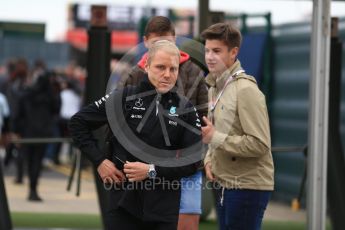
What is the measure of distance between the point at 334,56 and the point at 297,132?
4.59 meters

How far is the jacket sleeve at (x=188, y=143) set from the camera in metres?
5.16

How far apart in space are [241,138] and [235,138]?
0.12ft

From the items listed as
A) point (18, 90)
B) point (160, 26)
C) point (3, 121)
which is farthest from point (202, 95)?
point (18, 90)

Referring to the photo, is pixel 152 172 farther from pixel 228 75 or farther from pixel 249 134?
pixel 228 75

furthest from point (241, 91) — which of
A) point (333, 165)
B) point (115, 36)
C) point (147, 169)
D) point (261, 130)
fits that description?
point (115, 36)

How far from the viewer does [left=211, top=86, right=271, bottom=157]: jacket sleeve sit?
17.8 feet

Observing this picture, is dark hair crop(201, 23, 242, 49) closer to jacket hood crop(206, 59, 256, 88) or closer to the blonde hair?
jacket hood crop(206, 59, 256, 88)

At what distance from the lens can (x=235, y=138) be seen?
5.46 meters

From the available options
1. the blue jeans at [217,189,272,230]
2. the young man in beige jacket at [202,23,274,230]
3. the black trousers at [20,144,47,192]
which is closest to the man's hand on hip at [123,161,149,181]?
the young man in beige jacket at [202,23,274,230]

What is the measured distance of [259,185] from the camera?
5.53m

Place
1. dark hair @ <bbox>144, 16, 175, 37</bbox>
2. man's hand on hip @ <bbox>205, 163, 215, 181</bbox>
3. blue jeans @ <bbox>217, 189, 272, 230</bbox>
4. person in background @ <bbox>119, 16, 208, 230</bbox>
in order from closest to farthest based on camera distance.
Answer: blue jeans @ <bbox>217, 189, 272, 230</bbox> < man's hand on hip @ <bbox>205, 163, 215, 181</bbox> < dark hair @ <bbox>144, 16, 175, 37</bbox> < person in background @ <bbox>119, 16, 208, 230</bbox>

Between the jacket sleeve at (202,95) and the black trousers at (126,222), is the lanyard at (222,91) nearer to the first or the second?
the jacket sleeve at (202,95)

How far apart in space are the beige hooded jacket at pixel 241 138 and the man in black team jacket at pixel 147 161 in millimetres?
299

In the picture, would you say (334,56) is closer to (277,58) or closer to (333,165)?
(333,165)
